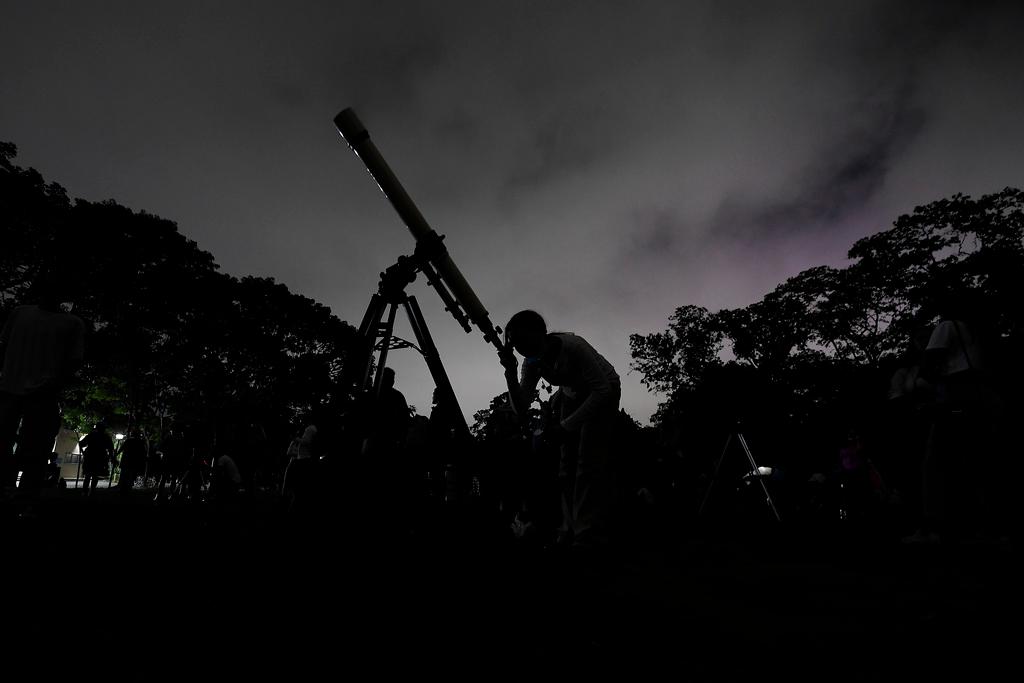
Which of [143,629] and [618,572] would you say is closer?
[143,629]

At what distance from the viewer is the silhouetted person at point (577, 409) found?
3848 millimetres

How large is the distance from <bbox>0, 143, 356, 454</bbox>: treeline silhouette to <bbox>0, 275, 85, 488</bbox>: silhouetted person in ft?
26.7

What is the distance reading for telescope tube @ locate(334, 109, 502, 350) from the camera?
16.3 feet

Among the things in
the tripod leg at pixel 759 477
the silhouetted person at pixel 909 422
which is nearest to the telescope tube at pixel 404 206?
the tripod leg at pixel 759 477

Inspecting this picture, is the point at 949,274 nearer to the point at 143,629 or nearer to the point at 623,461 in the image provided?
the point at 623,461

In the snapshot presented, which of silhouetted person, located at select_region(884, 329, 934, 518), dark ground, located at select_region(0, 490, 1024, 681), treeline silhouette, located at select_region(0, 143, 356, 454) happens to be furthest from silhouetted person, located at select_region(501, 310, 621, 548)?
treeline silhouette, located at select_region(0, 143, 356, 454)

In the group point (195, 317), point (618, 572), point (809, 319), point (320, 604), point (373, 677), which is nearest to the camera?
point (373, 677)

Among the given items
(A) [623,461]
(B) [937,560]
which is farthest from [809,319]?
(B) [937,560]

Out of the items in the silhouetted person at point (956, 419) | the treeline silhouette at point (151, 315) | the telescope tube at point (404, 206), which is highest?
the treeline silhouette at point (151, 315)

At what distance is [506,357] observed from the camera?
15.3ft

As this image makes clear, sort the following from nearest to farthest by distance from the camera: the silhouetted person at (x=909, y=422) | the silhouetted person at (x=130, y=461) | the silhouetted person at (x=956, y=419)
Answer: the silhouetted person at (x=956, y=419), the silhouetted person at (x=909, y=422), the silhouetted person at (x=130, y=461)

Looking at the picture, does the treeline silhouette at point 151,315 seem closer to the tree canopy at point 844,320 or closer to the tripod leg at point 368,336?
the tripod leg at point 368,336

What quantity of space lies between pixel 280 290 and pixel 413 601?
104ft

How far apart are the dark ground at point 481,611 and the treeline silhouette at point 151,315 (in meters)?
10.7
